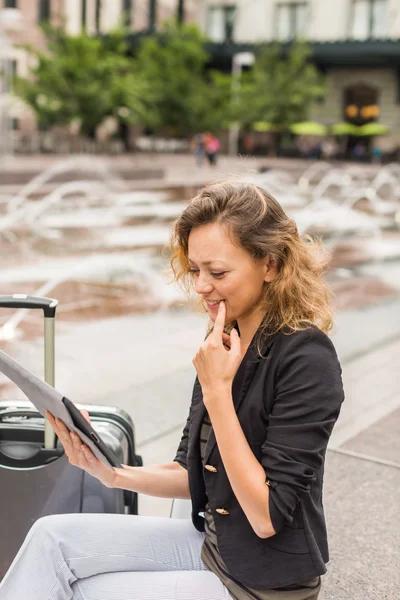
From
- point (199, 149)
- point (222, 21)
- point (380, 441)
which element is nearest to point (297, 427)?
point (380, 441)

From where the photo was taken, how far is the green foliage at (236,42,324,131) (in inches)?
1471

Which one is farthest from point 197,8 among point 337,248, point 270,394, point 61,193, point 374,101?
point 270,394

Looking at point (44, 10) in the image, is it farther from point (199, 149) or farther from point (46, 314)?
point (46, 314)

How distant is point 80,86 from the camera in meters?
29.9

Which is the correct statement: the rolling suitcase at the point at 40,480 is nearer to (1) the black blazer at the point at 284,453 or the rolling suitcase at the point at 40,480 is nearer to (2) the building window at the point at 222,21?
(1) the black blazer at the point at 284,453

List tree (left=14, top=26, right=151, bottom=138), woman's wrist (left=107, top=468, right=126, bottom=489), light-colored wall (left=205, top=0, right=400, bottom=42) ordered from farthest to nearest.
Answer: light-colored wall (left=205, top=0, right=400, bottom=42) → tree (left=14, top=26, right=151, bottom=138) → woman's wrist (left=107, top=468, right=126, bottom=489)

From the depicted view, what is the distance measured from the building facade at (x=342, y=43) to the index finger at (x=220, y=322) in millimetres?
43990

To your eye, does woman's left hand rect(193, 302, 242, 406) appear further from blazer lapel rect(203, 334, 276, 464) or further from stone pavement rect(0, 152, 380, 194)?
stone pavement rect(0, 152, 380, 194)

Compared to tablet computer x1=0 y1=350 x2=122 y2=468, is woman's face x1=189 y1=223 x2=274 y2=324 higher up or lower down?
higher up

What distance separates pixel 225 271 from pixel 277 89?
38145 mm

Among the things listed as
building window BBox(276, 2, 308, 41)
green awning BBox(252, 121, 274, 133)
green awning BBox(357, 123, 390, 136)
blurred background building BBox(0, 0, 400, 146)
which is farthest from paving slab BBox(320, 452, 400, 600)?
building window BBox(276, 2, 308, 41)

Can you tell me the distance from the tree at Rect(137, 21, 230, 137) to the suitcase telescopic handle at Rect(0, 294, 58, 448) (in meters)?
31.5

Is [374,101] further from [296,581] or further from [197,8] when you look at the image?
[296,581]

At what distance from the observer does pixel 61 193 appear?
61.6ft
